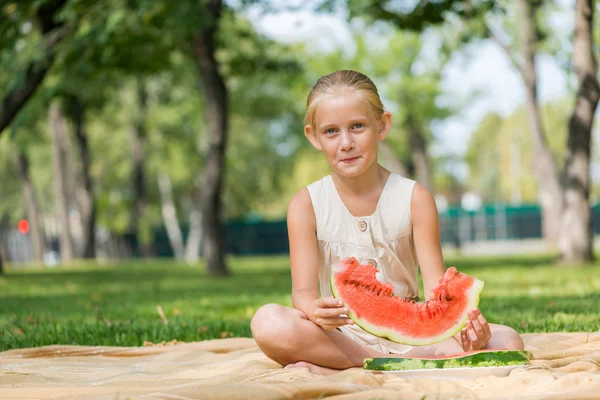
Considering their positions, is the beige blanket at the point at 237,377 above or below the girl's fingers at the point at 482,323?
below

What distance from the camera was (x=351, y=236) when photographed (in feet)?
12.9

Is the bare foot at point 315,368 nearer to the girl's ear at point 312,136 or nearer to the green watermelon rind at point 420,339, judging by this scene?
the green watermelon rind at point 420,339

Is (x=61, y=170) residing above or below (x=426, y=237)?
above

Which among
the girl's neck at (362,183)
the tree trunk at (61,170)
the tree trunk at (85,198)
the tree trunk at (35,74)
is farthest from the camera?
the tree trunk at (61,170)

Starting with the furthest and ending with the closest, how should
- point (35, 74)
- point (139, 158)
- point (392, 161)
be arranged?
point (392, 161) < point (139, 158) < point (35, 74)

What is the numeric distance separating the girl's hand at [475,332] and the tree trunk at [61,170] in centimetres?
2291

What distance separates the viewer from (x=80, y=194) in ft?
86.3

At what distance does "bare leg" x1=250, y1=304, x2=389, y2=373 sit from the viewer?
364 cm

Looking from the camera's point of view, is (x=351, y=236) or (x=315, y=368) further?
(x=351, y=236)

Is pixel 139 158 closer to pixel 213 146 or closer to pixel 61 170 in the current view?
pixel 61 170

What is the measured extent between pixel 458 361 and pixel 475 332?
184mm

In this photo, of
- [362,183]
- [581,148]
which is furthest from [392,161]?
[362,183]

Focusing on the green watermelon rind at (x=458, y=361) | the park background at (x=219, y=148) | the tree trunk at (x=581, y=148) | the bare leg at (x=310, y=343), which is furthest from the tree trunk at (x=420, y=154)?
the green watermelon rind at (x=458, y=361)

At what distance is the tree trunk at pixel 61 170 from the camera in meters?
25.2
